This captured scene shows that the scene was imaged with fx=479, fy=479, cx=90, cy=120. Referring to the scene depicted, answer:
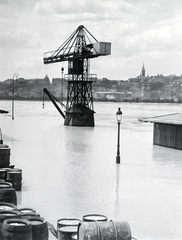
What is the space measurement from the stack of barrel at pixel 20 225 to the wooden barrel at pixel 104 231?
49.2 inches

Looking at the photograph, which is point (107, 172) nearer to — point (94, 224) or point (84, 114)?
point (94, 224)

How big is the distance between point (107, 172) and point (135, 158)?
7064 millimetres

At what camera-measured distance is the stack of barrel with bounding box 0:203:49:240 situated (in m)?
9.72

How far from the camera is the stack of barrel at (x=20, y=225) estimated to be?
972 centimetres

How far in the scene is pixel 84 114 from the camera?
66375 mm

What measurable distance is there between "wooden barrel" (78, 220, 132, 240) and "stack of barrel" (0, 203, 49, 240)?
125 cm

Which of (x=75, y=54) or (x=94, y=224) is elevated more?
(x=75, y=54)

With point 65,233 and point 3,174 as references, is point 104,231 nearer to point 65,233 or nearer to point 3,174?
point 65,233

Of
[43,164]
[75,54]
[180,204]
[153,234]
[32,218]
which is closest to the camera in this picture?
[32,218]

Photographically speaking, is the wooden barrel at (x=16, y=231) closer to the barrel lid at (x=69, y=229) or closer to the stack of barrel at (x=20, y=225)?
the stack of barrel at (x=20, y=225)

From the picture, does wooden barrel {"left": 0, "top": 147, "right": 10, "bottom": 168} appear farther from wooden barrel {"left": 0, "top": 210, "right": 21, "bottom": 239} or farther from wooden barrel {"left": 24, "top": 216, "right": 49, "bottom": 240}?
wooden barrel {"left": 24, "top": 216, "right": 49, "bottom": 240}

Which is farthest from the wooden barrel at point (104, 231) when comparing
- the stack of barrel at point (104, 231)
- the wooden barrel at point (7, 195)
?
the wooden barrel at point (7, 195)

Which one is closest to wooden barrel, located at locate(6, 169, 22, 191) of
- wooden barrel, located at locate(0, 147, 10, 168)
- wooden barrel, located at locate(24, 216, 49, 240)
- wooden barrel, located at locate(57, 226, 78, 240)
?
wooden barrel, located at locate(0, 147, 10, 168)

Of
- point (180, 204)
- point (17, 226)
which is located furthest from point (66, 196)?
point (17, 226)
